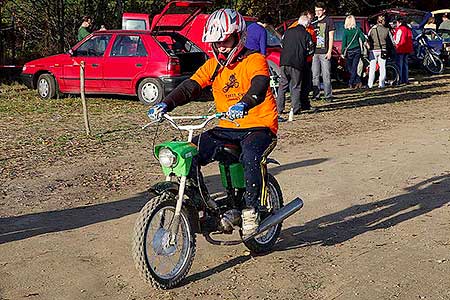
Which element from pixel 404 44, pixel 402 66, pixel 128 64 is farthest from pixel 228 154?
pixel 402 66

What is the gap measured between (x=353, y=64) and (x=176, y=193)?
596 inches

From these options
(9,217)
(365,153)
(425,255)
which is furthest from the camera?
(365,153)

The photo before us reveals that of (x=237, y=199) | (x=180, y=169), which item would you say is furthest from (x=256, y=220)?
(x=180, y=169)

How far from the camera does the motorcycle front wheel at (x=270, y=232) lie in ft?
20.9

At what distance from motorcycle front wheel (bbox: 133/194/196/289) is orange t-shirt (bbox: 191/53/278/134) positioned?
896 mm

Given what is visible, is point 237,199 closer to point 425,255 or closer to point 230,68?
point 230,68

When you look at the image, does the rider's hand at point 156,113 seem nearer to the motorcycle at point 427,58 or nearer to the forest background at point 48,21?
the forest background at point 48,21

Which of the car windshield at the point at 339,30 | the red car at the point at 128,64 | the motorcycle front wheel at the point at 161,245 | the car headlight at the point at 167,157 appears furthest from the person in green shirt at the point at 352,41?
the car headlight at the point at 167,157

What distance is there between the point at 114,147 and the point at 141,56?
19.2 ft

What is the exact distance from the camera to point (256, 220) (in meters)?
5.98

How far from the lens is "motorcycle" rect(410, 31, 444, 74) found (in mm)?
24422

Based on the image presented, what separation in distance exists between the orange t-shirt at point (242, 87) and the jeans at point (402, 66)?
15834 mm

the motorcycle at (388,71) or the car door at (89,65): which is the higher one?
the car door at (89,65)

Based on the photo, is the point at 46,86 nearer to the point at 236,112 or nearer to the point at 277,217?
the point at 277,217
